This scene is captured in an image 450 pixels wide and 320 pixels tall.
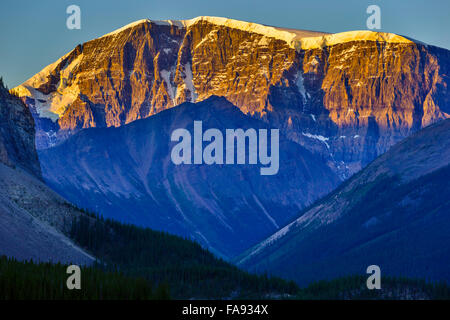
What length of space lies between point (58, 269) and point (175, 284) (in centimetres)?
3894

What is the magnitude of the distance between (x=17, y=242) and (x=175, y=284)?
3163 cm

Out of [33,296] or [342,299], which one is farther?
[342,299]
